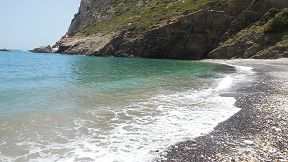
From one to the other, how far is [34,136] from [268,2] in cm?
8048

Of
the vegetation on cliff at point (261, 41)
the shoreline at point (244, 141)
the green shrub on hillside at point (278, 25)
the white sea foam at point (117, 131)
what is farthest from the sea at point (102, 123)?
the green shrub on hillside at point (278, 25)

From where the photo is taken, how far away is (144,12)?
116 m

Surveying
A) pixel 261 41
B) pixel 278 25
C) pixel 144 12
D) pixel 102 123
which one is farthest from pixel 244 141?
pixel 144 12

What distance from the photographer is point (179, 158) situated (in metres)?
9.02

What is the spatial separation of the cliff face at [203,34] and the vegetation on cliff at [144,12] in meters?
0.47

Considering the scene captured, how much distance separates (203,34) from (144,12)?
134ft

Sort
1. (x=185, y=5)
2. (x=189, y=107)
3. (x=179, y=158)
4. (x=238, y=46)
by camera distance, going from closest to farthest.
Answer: (x=179, y=158)
(x=189, y=107)
(x=238, y=46)
(x=185, y=5)

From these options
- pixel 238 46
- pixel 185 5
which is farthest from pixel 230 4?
pixel 185 5

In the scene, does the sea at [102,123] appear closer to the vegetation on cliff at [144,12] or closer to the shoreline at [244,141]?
the shoreline at [244,141]

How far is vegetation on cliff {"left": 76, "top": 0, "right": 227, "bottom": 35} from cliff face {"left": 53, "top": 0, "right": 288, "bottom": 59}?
0.47 m

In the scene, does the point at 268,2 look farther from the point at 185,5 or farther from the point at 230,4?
the point at 185,5

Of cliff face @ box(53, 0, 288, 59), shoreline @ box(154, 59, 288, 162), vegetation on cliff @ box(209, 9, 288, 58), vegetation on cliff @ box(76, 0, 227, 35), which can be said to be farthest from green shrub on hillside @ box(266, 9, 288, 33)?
shoreline @ box(154, 59, 288, 162)

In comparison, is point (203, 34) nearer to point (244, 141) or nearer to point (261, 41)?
point (261, 41)

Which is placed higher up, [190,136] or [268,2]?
[268,2]
